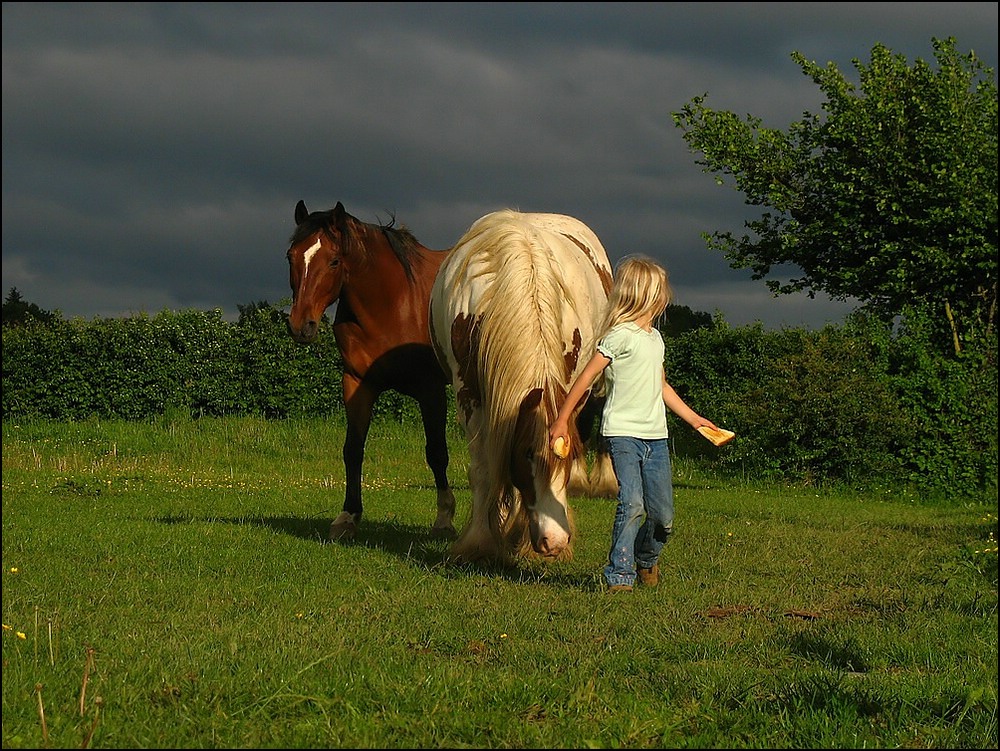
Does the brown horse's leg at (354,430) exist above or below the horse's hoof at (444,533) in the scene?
above

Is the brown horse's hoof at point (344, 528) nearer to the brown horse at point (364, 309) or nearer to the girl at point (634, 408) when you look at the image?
the brown horse at point (364, 309)

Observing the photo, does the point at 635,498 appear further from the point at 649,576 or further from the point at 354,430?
the point at 354,430

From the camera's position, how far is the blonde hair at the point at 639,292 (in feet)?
22.0

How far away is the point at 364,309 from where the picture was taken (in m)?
9.57

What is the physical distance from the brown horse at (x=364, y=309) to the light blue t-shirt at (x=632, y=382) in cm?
318

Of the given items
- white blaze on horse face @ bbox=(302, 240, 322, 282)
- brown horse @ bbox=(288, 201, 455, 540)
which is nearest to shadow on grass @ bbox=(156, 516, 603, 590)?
brown horse @ bbox=(288, 201, 455, 540)

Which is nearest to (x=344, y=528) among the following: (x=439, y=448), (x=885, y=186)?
(x=439, y=448)

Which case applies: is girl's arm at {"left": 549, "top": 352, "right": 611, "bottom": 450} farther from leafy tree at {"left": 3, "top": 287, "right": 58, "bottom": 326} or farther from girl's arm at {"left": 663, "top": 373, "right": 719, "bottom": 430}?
leafy tree at {"left": 3, "top": 287, "right": 58, "bottom": 326}

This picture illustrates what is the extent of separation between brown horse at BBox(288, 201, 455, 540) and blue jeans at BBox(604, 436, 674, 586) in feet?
10.6

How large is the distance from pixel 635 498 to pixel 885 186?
17.4 meters

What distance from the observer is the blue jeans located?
21.7ft

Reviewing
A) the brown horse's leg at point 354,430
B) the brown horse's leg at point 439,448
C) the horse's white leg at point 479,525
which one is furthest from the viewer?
the brown horse's leg at point 439,448

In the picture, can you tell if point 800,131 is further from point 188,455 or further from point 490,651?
point 490,651

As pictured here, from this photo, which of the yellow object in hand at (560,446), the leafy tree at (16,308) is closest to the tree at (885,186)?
the yellow object in hand at (560,446)
